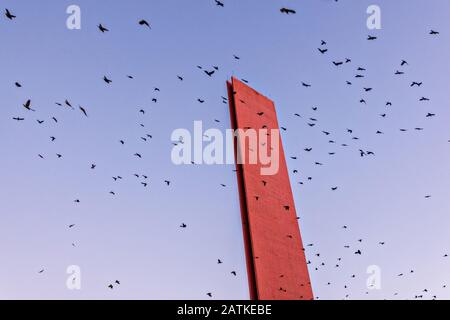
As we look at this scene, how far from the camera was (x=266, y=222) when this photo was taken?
62.1ft

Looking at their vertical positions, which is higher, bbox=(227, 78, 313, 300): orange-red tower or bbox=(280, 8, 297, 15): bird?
bbox=(280, 8, 297, 15): bird

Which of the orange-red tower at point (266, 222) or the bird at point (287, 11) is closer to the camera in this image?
the bird at point (287, 11)

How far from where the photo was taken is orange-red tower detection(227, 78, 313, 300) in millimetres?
17719

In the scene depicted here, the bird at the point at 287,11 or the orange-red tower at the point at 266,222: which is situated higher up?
the bird at the point at 287,11

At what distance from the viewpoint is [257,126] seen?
20938mm

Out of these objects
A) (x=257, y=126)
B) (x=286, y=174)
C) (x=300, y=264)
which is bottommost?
(x=300, y=264)

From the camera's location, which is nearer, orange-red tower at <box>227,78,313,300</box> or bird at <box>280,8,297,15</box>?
bird at <box>280,8,297,15</box>

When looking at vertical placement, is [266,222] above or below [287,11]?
below

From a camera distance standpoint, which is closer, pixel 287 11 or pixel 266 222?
pixel 287 11

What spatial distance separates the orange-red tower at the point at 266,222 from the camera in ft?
58.1
